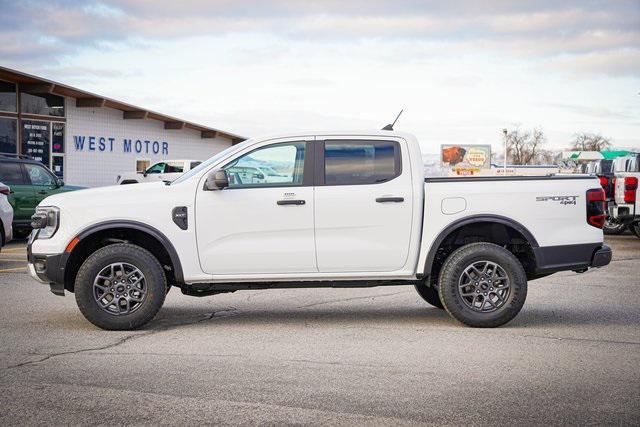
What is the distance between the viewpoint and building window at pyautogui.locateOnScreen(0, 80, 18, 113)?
30375 mm

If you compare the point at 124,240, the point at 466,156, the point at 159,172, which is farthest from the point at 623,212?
the point at 466,156

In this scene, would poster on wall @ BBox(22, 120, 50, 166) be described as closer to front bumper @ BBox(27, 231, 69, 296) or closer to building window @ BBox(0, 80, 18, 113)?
building window @ BBox(0, 80, 18, 113)

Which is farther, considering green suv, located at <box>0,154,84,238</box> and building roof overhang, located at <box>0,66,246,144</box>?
building roof overhang, located at <box>0,66,246,144</box>

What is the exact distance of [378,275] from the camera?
327 inches

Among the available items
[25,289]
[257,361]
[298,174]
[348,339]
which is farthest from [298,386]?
[25,289]

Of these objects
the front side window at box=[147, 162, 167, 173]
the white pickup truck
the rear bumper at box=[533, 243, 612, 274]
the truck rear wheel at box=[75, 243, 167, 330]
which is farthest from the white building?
the rear bumper at box=[533, 243, 612, 274]

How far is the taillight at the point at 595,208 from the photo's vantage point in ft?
A: 28.1

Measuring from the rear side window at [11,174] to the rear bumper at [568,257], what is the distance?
546 inches

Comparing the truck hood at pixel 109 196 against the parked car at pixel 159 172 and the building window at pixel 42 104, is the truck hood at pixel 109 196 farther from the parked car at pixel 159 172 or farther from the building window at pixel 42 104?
the building window at pixel 42 104

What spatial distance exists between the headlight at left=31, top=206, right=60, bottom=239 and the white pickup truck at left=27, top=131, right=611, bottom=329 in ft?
0.04

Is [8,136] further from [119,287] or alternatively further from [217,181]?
[217,181]

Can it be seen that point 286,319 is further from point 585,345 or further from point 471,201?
point 585,345

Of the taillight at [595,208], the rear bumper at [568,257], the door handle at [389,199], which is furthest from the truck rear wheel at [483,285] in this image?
the taillight at [595,208]

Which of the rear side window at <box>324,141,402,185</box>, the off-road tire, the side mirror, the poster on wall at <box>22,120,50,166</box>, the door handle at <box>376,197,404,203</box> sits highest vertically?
the poster on wall at <box>22,120,50,166</box>
